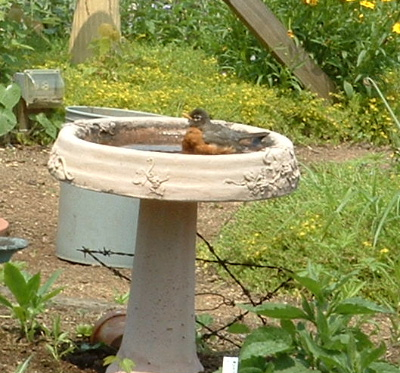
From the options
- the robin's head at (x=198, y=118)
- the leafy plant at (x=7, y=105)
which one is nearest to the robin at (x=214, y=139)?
the robin's head at (x=198, y=118)

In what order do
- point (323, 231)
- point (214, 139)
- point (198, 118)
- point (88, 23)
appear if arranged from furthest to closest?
point (88, 23) → point (323, 231) → point (198, 118) → point (214, 139)

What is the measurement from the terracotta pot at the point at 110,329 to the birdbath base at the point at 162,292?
0.26 m

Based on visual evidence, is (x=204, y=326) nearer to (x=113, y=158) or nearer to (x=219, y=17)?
(x=113, y=158)

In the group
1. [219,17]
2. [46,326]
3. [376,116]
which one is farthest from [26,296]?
[219,17]

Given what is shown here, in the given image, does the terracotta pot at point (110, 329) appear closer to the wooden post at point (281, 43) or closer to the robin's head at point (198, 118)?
the robin's head at point (198, 118)

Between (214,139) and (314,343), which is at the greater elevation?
(214,139)

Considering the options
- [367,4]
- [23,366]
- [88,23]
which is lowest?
[23,366]

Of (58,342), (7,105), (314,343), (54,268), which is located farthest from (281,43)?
(314,343)

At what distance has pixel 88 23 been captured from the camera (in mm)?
9039

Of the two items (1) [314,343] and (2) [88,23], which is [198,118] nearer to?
(1) [314,343]

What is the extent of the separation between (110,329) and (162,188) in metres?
0.94

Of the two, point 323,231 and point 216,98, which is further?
point 216,98

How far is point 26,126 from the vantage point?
25.3ft

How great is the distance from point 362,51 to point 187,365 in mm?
5226
